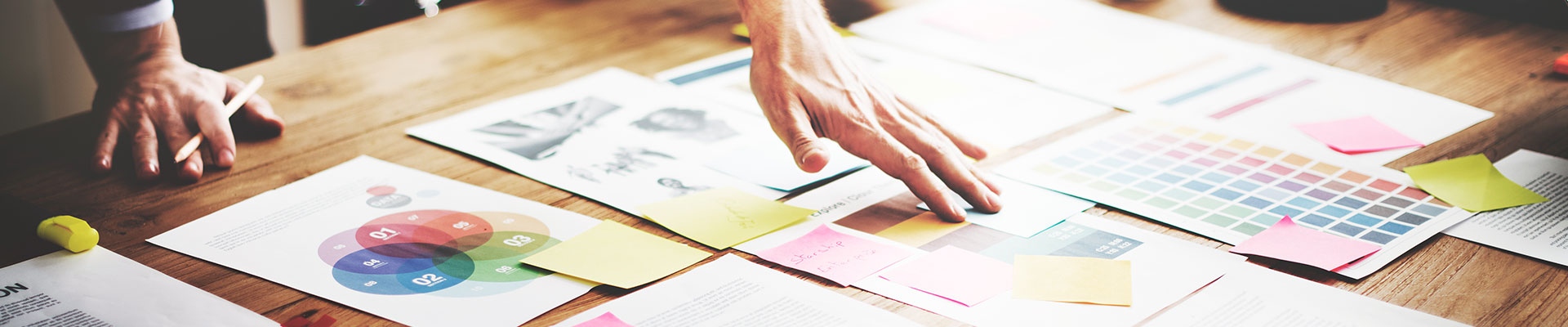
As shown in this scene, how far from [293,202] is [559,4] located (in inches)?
27.6

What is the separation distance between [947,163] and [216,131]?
2.37 ft

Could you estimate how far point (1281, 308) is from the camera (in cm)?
77

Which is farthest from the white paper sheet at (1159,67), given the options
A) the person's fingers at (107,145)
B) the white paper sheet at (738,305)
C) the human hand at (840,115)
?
the person's fingers at (107,145)

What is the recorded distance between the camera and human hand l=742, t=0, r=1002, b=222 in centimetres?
96

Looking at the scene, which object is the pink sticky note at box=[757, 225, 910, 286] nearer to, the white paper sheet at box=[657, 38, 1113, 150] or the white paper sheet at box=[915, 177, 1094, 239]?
the white paper sheet at box=[915, 177, 1094, 239]

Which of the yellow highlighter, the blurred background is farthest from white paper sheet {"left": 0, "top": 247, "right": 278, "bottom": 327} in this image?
the blurred background

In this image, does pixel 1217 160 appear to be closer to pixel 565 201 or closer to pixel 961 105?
pixel 961 105

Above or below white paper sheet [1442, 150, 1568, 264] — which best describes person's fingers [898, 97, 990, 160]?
above

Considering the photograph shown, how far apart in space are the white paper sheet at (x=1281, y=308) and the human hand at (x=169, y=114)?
898 mm

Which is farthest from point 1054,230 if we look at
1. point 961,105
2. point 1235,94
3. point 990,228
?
point 1235,94

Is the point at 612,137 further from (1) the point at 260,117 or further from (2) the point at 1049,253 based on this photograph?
(2) the point at 1049,253

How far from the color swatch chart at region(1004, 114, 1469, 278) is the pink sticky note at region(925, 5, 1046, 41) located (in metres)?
0.38

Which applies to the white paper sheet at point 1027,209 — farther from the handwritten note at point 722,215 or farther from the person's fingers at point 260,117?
the person's fingers at point 260,117

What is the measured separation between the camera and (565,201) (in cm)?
100
